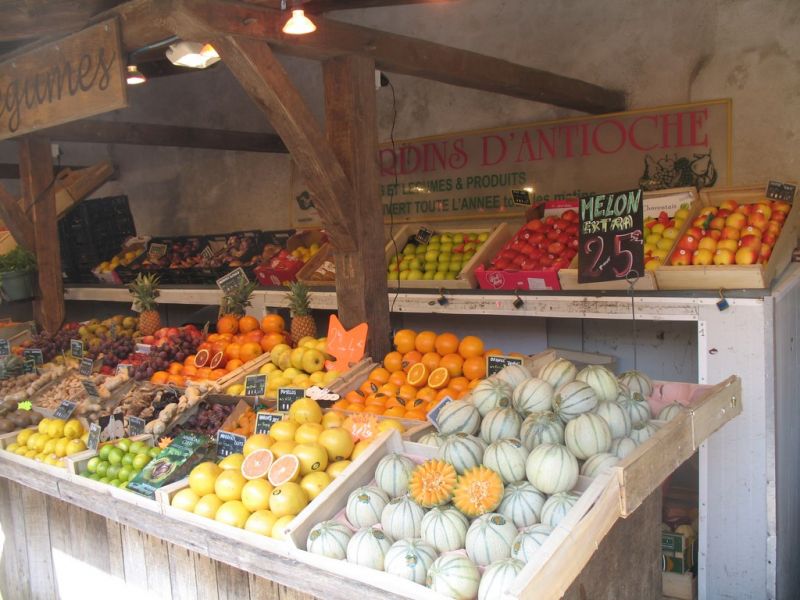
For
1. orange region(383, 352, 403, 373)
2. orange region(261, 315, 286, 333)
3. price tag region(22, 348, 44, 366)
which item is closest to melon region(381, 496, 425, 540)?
orange region(383, 352, 403, 373)

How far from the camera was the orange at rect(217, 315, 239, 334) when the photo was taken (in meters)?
4.95

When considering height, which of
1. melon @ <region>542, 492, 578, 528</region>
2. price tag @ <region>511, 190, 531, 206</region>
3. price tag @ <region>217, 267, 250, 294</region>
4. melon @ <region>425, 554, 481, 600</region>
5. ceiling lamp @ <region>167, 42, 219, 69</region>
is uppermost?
ceiling lamp @ <region>167, 42, 219, 69</region>

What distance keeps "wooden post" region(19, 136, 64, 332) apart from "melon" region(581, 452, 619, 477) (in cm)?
563

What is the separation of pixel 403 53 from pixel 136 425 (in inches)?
96.0

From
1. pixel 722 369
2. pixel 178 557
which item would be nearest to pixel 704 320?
pixel 722 369

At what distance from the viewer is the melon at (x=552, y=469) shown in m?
2.09

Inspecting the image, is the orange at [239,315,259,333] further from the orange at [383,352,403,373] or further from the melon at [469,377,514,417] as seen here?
the melon at [469,377,514,417]

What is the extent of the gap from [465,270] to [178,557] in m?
2.76

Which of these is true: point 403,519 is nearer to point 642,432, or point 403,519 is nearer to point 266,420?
point 642,432

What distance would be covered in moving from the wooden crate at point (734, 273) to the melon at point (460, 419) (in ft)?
5.91

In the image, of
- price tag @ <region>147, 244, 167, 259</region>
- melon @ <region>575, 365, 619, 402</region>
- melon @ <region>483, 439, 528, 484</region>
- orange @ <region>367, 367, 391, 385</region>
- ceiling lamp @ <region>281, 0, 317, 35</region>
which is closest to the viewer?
melon @ <region>483, 439, 528, 484</region>

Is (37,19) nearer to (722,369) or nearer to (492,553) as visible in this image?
(492,553)

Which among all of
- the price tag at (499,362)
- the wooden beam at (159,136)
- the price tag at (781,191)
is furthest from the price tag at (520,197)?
the wooden beam at (159,136)

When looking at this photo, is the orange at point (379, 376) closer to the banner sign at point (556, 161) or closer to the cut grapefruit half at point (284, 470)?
the cut grapefruit half at point (284, 470)
